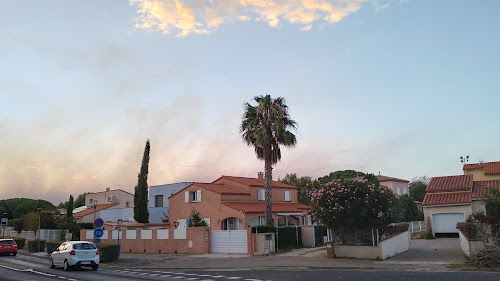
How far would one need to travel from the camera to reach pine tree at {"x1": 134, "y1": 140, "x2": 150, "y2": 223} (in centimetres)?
4956

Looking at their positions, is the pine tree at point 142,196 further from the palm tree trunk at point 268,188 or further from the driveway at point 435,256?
the driveway at point 435,256

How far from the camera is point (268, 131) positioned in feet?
110

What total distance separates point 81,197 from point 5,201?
20.2 meters

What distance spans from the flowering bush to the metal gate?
7084 millimetres

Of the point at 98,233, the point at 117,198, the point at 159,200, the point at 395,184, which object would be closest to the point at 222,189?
the point at 98,233

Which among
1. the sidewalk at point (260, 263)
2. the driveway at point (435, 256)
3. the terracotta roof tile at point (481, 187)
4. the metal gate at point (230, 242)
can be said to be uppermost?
the terracotta roof tile at point (481, 187)

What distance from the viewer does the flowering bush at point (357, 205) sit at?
23234 mm

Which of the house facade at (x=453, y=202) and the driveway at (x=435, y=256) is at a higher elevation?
the house facade at (x=453, y=202)

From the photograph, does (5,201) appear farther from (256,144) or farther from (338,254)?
(338,254)

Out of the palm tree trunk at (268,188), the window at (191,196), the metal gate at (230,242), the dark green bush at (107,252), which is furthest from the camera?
the window at (191,196)

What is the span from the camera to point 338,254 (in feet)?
80.0

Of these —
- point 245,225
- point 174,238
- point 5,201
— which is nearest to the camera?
point 174,238

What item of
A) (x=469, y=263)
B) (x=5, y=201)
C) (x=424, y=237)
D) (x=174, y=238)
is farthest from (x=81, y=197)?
(x=469, y=263)

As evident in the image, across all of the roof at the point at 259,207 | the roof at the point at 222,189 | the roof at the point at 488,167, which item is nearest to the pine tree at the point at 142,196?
the roof at the point at 222,189
